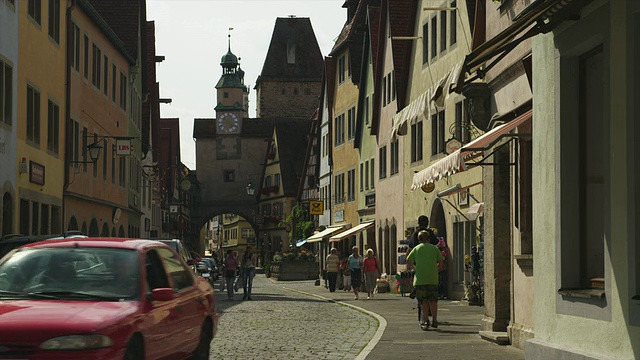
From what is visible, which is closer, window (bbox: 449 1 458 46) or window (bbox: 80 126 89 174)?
window (bbox: 449 1 458 46)

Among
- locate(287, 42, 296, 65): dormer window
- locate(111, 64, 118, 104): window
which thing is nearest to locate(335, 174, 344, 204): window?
locate(111, 64, 118, 104): window

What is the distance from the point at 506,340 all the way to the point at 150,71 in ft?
164

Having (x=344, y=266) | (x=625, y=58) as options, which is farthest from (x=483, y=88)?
(x=344, y=266)

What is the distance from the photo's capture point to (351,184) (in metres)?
58.8


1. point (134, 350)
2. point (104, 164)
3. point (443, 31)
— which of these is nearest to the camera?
point (134, 350)

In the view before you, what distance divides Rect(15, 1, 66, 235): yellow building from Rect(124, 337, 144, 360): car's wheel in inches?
736

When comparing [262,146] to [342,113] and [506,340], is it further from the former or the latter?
[506,340]

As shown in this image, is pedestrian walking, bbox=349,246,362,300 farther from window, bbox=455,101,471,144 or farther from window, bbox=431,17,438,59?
window, bbox=431,17,438,59

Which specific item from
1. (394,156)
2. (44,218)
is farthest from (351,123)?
(44,218)

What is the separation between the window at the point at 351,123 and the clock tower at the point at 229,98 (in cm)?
7400

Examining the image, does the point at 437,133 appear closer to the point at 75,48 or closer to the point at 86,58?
the point at 75,48

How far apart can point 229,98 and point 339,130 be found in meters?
98.7

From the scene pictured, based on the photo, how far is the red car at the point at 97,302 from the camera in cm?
941

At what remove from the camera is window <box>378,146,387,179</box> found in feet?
157
